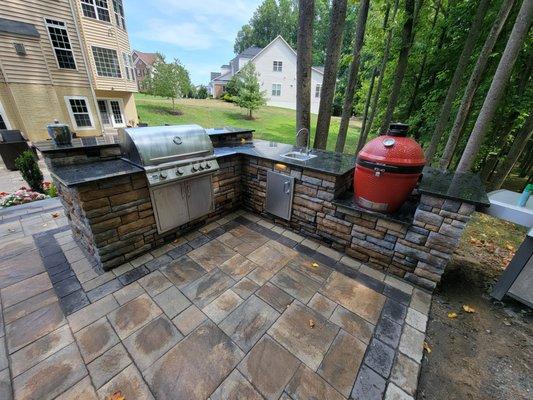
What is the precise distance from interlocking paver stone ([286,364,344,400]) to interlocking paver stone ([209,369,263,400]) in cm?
27

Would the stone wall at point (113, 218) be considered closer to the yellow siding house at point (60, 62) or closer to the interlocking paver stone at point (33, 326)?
the interlocking paver stone at point (33, 326)

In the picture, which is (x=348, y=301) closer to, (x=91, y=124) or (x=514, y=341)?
(x=514, y=341)

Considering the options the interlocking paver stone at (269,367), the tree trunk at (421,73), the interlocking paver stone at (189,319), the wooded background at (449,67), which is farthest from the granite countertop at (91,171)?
the tree trunk at (421,73)

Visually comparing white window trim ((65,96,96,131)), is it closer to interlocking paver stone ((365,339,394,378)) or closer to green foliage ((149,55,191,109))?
green foliage ((149,55,191,109))

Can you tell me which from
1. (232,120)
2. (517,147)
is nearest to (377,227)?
(517,147)

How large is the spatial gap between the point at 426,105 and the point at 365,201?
6.34 m

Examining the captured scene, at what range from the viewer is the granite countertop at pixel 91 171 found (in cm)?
243

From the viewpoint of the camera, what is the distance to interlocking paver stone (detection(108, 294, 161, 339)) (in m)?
2.16

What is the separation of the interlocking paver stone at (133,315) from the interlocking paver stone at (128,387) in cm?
38

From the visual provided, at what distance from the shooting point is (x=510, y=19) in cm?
508

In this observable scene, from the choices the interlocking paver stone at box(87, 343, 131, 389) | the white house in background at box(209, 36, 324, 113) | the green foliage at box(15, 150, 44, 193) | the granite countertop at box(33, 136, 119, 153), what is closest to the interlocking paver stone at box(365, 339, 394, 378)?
the interlocking paver stone at box(87, 343, 131, 389)

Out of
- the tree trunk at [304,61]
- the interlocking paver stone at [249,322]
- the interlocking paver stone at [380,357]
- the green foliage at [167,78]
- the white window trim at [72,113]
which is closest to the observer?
the interlocking paver stone at [380,357]

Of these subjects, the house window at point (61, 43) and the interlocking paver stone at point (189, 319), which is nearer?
the interlocking paver stone at point (189, 319)

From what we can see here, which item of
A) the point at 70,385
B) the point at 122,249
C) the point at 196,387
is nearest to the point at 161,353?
the point at 196,387
